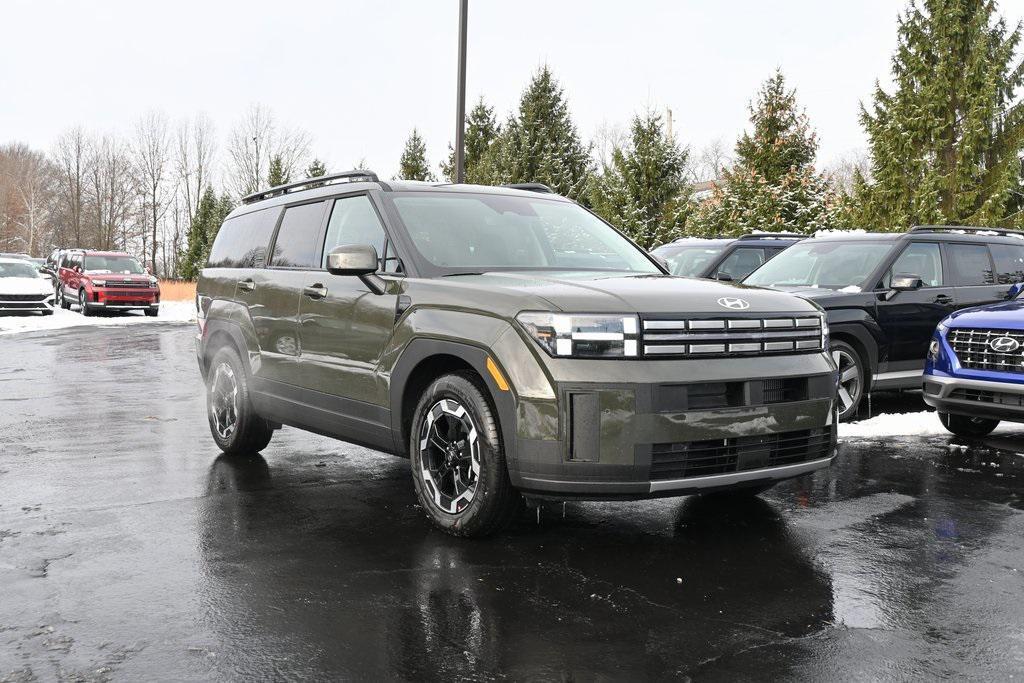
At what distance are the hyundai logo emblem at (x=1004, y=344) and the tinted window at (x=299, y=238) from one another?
5445mm

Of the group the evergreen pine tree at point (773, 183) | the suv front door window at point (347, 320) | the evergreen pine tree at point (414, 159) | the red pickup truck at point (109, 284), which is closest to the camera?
the suv front door window at point (347, 320)

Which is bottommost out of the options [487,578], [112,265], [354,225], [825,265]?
[487,578]

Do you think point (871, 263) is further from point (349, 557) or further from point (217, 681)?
point (217, 681)

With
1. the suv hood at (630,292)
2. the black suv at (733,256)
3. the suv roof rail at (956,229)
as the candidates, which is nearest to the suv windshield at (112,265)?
the black suv at (733,256)

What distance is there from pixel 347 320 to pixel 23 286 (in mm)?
25365

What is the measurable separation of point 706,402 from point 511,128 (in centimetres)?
3341

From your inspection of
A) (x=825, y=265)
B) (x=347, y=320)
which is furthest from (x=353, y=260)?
(x=825, y=265)

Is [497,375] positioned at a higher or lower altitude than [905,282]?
lower

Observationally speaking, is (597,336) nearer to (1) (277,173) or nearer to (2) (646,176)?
(2) (646,176)

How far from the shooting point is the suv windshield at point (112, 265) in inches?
1188

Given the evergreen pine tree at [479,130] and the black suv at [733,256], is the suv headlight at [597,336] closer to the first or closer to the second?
the black suv at [733,256]

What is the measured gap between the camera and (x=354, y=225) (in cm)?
603

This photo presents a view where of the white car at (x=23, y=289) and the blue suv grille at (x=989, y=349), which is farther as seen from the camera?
the white car at (x=23, y=289)

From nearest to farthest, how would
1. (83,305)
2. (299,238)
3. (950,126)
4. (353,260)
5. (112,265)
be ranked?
1. (353,260)
2. (299,238)
3. (950,126)
4. (83,305)
5. (112,265)
